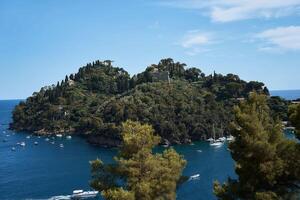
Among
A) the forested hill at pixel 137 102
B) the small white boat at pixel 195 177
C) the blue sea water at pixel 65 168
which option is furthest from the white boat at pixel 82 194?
the forested hill at pixel 137 102

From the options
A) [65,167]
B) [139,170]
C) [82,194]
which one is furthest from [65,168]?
[139,170]

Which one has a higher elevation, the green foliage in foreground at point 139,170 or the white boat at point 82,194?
the green foliage in foreground at point 139,170

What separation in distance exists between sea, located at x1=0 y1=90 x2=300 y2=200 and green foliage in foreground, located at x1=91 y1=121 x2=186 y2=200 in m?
35.8

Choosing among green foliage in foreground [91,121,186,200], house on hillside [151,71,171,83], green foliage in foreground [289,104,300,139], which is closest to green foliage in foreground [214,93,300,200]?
green foliage in foreground [289,104,300,139]

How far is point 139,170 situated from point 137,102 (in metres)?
98.0

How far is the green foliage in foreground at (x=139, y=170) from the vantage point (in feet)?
67.0

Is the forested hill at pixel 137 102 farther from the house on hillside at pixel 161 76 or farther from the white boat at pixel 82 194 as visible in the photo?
the white boat at pixel 82 194

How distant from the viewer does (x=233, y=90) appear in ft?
431

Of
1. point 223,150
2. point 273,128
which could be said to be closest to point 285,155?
point 273,128

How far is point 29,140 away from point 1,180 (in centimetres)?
5261

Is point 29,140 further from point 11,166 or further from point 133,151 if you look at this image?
point 133,151

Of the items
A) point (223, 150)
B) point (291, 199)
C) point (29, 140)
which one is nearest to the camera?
point (291, 199)

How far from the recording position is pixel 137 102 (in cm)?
11856

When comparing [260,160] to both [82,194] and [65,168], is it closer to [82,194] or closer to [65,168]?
[82,194]
